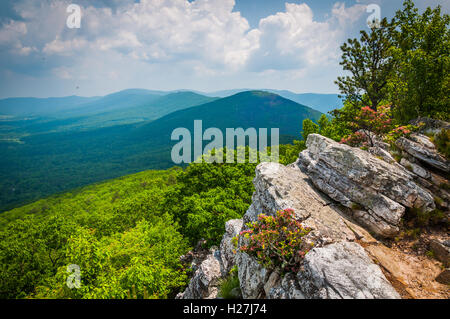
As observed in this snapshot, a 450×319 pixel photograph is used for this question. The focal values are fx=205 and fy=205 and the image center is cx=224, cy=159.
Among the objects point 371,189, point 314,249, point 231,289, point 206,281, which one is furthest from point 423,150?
point 206,281

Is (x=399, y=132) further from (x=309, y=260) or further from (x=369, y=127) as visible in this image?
(x=309, y=260)

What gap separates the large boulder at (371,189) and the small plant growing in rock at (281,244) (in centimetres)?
416

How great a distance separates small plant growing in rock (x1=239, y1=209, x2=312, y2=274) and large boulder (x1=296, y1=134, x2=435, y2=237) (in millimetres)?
4160

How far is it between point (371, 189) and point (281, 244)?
6285 mm

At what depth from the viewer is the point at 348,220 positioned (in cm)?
1129

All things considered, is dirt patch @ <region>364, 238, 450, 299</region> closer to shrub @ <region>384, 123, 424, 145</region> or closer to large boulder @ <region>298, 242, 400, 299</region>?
large boulder @ <region>298, 242, 400, 299</region>

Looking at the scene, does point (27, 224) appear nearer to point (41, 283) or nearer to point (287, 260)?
point (41, 283)

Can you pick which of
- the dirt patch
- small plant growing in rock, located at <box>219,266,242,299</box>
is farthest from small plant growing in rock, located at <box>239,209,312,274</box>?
small plant growing in rock, located at <box>219,266,242,299</box>

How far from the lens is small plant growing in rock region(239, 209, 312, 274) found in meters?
8.86

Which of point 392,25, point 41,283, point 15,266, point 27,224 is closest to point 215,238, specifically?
point 41,283

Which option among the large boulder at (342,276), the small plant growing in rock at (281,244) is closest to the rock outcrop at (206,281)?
the small plant growing in rock at (281,244)

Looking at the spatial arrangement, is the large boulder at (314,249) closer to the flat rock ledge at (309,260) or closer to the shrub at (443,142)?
the flat rock ledge at (309,260)

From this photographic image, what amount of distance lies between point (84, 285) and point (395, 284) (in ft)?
59.5

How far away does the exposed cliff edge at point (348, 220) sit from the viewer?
25.7ft
